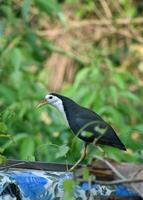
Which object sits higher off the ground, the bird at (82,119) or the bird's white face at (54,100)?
the bird's white face at (54,100)

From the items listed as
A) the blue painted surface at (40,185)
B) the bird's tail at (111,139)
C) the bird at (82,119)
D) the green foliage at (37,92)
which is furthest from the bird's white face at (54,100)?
the blue painted surface at (40,185)

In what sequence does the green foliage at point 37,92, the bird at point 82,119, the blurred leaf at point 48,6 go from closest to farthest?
the bird at point 82,119
the green foliage at point 37,92
the blurred leaf at point 48,6

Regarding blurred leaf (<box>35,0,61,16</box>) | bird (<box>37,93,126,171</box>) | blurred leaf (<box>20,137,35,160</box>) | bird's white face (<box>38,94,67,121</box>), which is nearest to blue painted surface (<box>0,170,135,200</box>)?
bird (<box>37,93,126,171</box>)

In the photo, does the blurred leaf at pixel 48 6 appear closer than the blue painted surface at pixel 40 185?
No

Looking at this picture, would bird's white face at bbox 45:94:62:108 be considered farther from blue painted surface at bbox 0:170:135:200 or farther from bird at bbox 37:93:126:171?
blue painted surface at bbox 0:170:135:200

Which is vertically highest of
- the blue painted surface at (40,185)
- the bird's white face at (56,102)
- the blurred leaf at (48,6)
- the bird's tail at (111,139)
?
the blurred leaf at (48,6)

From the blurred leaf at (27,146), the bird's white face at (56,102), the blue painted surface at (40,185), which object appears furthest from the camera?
the blurred leaf at (27,146)

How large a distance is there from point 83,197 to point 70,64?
6.55 m

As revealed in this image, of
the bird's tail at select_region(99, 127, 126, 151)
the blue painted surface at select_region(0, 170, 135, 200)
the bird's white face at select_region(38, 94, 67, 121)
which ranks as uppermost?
the bird's white face at select_region(38, 94, 67, 121)

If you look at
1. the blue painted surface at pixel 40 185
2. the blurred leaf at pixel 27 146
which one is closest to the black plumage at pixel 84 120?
the blue painted surface at pixel 40 185

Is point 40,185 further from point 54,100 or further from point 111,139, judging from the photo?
point 54,100

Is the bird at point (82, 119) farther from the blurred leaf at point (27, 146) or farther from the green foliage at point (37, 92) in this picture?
the blurred leaf at point (27, 146)

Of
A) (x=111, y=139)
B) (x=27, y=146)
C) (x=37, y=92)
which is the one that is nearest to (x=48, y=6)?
(x=37, y=92)

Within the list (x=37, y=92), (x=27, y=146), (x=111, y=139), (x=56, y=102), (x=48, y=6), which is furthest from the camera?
(x=37, y=92)
